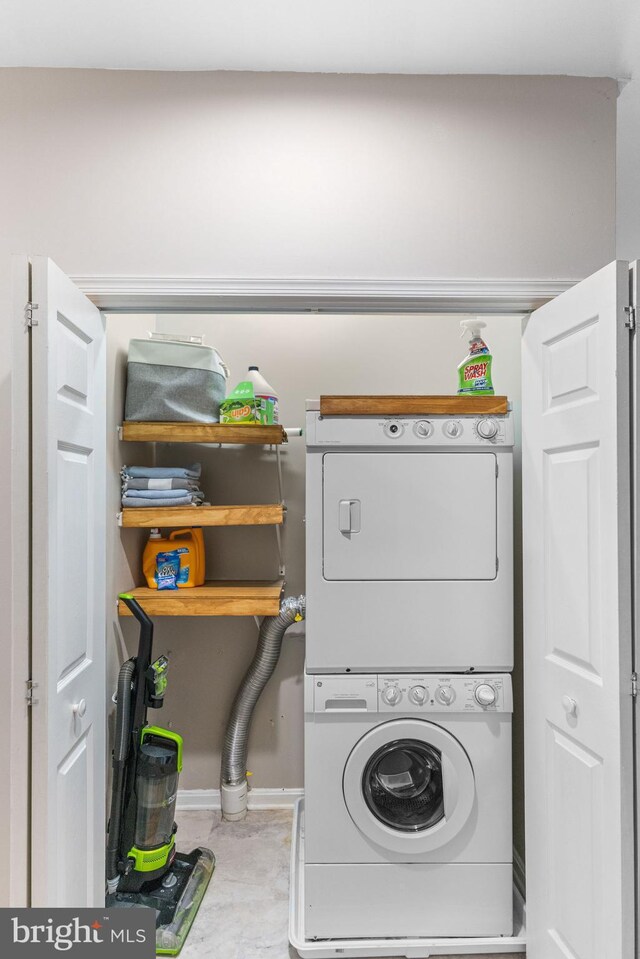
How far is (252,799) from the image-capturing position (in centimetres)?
266

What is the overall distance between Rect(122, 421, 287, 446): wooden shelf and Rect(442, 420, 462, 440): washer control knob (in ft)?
2.54

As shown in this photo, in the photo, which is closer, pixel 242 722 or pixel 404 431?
pixel 404 431

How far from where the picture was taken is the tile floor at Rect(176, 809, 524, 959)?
180 centimetres

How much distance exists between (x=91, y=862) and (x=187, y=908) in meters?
0.51

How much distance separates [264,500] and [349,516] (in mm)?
929

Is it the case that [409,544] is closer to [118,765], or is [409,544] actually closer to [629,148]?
[118,765]

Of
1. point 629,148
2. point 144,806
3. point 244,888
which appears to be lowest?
point 244,888

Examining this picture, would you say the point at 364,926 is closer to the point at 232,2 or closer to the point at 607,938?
the point at 607,938

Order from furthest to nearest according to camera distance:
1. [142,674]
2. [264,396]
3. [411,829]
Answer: [264,396], [142,674], [411,829]

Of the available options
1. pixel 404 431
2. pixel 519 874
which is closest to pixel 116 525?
pixel 404 431

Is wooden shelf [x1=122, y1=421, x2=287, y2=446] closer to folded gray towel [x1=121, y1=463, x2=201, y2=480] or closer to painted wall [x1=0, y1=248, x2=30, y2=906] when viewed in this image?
folded gray towel [x1=121, y1=463, x2=201, y2=480]

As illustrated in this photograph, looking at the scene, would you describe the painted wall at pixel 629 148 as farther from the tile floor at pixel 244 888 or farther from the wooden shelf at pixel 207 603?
the tile floor at pixel 244 888

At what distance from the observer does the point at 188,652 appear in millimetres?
2672

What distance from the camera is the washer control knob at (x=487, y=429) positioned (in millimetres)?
Result: 1806
